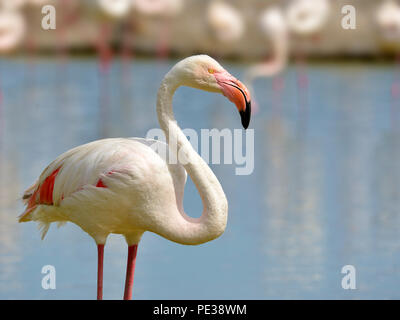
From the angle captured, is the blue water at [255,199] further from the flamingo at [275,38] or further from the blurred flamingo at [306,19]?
the blurred flamingo at [306,19]

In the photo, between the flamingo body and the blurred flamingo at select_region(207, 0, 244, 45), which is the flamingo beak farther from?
the blurred flamingo at select_region(207, 0, 244, 45)

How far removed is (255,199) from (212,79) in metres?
2.81

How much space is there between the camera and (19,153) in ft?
26.4

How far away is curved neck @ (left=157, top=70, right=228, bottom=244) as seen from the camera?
390 centimetres

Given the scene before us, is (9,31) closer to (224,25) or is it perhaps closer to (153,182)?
(224,25)

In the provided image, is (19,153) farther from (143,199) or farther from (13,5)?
(13,5)

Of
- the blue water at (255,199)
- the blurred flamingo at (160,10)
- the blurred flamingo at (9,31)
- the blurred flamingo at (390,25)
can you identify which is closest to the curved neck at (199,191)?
the blue water at (255,199)

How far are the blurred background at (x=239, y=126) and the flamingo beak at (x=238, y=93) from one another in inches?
45.2

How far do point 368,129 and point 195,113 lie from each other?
2056 mm

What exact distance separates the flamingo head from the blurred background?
45.5 inches

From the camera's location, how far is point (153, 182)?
3.92 meters

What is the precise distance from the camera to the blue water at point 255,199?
4.80 meters

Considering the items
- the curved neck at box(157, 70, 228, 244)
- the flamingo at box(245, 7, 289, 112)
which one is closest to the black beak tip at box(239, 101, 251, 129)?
the curved neck at box(157, 70, 228, 244)

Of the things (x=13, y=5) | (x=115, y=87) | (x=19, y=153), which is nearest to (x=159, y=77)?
(x=115, y=87)
